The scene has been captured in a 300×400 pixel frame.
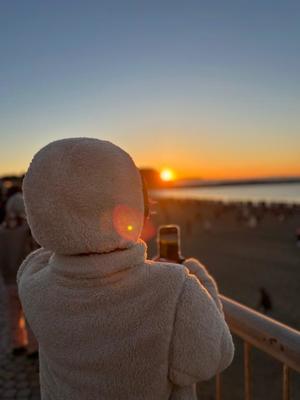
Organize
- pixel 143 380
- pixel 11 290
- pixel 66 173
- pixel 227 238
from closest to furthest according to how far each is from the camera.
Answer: pixel 66 173 → pixel 143 380 → pixel 11 290 → pixel 227 238

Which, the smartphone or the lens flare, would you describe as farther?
the smartphone

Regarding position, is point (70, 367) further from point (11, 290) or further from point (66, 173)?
point (11, 290)

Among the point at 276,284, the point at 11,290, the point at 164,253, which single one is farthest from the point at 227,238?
the point at 164,253

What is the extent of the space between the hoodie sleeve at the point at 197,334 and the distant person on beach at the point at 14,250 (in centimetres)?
355

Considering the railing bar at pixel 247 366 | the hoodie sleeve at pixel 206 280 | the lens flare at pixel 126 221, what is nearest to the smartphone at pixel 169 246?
the hoodie sleeve at pixel 206 280

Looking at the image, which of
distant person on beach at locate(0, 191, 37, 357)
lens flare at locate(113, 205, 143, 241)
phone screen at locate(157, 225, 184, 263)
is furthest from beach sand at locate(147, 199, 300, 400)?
distant person on beach at locate(0, 191, 37, 357)

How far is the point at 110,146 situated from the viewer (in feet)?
4.22

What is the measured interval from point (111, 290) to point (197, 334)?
0.29 meters

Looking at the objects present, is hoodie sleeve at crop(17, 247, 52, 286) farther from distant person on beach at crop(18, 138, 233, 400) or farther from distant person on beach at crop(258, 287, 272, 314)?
distant person on beach at crop(258, 287, 272, 314)

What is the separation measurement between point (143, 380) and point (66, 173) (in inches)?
27.6

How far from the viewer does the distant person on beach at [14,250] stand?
4632 mm

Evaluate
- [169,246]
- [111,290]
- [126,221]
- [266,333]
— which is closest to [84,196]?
[126,221]

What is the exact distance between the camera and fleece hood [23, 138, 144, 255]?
1235 millimetres

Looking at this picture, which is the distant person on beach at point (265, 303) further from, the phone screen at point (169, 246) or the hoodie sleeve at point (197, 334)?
the hoodie sleeve at point (197, 334)
